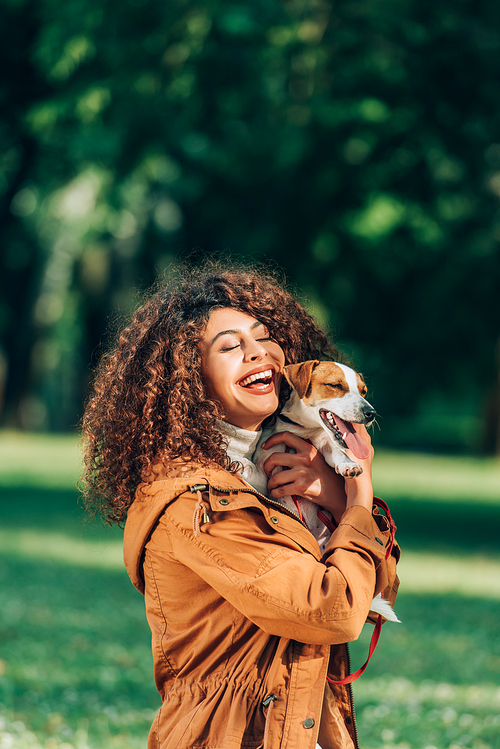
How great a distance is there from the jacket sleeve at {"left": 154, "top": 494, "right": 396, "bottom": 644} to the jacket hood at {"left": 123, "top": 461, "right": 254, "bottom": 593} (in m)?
0.03

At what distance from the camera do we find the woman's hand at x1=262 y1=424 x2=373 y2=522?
2621 mm

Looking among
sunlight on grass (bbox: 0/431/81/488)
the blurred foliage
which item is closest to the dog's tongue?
the blurred foliage

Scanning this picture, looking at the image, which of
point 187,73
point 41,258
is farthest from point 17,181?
point 41,258

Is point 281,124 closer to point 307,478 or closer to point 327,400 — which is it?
point 327,400

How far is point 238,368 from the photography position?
2.58m

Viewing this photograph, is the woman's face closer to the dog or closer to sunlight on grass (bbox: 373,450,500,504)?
the dog

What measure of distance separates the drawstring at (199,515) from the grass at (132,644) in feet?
3.15

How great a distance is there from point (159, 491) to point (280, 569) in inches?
16.2

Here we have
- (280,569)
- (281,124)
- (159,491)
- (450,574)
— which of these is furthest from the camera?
(450,574)

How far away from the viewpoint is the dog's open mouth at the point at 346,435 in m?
2.66

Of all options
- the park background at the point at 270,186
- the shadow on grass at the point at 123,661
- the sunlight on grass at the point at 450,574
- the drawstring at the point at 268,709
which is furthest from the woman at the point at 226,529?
the sunlight on grass at the point at 450,574

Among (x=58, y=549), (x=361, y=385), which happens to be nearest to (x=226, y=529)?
(x=361, y=385)

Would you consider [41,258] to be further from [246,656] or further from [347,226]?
[246,656]

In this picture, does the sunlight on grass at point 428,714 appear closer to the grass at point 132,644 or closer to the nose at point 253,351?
the grass at point 132,644
